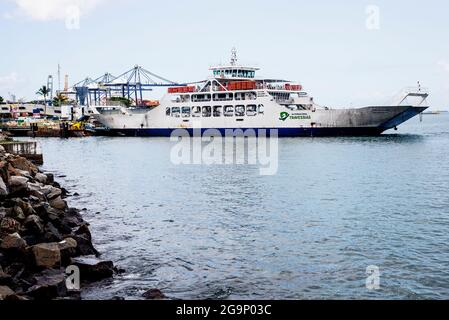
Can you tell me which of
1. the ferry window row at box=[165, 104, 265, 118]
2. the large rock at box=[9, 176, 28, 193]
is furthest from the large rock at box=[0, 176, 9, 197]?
the ferry window row at box=[165, 104, 265, 118]

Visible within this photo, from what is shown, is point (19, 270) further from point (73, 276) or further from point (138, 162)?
point (138, 162)

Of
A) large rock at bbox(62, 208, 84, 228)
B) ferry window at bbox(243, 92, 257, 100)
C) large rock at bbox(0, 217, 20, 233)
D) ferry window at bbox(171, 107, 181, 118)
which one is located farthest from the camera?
ferry window at bbox(171, 107, 181, 118)

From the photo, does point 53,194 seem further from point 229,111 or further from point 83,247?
point 229,111

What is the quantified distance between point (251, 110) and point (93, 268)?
70.7 meters

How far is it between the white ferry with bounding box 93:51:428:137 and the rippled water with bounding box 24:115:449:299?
3738 cm

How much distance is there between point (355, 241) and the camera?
1719 cm

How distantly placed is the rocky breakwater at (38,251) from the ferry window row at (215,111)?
65307 millimetres

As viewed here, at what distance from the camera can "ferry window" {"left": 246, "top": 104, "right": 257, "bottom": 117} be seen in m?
81.9

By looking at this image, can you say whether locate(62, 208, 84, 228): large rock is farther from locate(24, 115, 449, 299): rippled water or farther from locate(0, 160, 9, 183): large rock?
locate(0, 160, 9, 183): large rock

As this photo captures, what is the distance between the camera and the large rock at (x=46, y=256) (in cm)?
1211

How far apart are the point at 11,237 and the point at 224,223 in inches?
378

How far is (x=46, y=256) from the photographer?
1221 cm

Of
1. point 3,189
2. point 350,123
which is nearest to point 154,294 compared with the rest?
point 3,189
